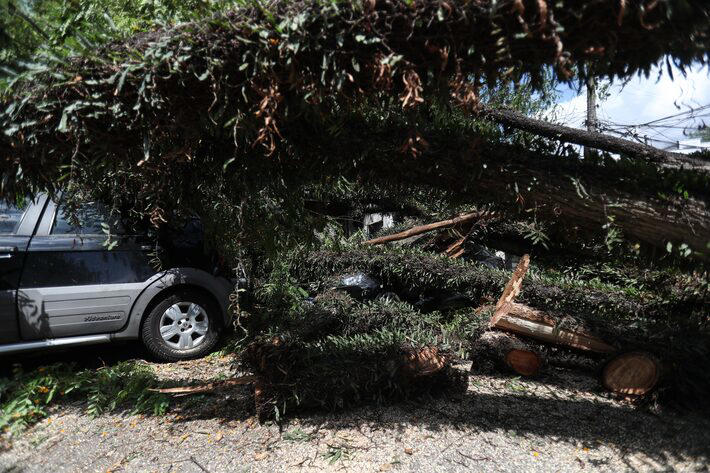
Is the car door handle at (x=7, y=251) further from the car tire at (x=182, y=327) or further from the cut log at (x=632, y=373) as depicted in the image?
the cut log at (x=632, y=373)

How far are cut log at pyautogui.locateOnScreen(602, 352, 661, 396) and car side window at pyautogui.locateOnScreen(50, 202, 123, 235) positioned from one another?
190 inches

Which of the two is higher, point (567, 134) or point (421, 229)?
point (567, 134)

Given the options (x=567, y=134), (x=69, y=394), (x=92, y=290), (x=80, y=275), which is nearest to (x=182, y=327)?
(x=92, y=290)

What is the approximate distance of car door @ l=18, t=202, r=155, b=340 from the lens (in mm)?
4664

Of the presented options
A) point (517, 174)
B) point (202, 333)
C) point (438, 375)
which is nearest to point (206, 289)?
point (202, 333)

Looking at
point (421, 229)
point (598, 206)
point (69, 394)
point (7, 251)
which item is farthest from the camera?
point (421, 229)

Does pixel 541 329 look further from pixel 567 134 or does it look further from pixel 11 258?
pixel 11 258

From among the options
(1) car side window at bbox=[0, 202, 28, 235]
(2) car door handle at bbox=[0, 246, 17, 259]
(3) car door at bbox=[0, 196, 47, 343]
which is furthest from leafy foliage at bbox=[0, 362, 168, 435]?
(1) car side window at bbox=[0, 202, 28, 235]

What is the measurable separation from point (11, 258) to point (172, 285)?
1.48 meters

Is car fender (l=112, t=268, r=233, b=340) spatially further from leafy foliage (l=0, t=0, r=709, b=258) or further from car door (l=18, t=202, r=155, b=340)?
leafy foliage (l=0, t=0, r=709, b=258)

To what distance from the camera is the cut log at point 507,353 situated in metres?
4.67

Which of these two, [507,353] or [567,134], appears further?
[567,134]

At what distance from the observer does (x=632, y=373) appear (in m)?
3.95

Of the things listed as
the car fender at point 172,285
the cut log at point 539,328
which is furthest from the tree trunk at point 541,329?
the car fender at point 172,285
